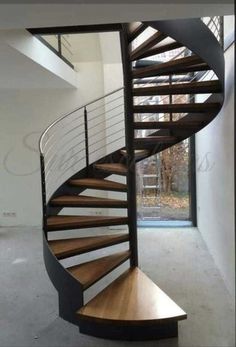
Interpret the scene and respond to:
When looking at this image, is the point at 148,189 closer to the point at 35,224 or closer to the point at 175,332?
the point at 35,224

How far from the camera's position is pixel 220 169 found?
3.48 m

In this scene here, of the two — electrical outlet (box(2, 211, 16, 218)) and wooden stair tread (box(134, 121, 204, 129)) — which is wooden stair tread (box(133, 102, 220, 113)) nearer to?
wooden stair tread (box(134, 121, 204, 129))

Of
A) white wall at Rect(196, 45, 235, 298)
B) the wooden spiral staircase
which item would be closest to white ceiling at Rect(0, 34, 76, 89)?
the wooden spiral staircase

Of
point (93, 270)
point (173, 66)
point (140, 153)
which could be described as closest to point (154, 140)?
point (140, 153)

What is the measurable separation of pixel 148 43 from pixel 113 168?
137 cm

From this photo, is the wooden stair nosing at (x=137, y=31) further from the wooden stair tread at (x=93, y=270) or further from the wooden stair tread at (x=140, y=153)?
the wooden stair tread at (x=93, y=270)

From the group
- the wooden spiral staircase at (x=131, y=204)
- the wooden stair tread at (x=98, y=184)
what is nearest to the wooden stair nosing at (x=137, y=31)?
the wooden spiral staircase at (x=131, y=204)

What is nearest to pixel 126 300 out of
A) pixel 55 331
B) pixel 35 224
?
pixel 55 331

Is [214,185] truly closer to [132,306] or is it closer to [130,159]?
[130,159]

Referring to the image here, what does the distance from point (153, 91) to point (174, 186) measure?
106 inches

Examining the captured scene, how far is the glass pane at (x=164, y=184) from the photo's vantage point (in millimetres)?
5527

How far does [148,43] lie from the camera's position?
2.87m

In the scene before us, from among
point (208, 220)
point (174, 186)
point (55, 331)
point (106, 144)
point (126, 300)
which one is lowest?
point (55, 331)

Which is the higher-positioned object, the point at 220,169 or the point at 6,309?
the point at 220,169
